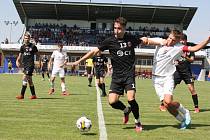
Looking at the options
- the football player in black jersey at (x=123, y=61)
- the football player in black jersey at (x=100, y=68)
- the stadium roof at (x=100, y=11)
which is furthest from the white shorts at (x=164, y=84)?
the stadium roof at (x=100, y=11)

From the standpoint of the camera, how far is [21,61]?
15.3 m

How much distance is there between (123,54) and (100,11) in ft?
191

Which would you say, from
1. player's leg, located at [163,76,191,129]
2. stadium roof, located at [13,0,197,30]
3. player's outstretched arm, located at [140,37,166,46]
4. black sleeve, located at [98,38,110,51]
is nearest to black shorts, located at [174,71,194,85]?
player's leg, located at [163,76,191,129]

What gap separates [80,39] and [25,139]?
60.3 meters

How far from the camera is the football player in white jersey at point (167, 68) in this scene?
8.96 m

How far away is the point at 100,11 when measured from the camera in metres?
66.4

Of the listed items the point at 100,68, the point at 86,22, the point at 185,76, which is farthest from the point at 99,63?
the point at 86,22

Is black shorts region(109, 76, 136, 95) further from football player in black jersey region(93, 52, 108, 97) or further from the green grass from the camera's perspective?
football player in black jersey region(93, 52, 108, 97)

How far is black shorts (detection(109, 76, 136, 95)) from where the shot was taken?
880 cm

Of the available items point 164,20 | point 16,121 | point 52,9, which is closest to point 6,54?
point 52,9

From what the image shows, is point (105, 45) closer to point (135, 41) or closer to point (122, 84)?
point (135, 41)

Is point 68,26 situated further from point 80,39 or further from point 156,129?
point 156,129

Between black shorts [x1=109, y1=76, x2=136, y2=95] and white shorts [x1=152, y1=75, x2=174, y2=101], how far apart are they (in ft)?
2.00

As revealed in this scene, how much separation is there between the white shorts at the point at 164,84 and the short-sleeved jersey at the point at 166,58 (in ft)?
0.29
